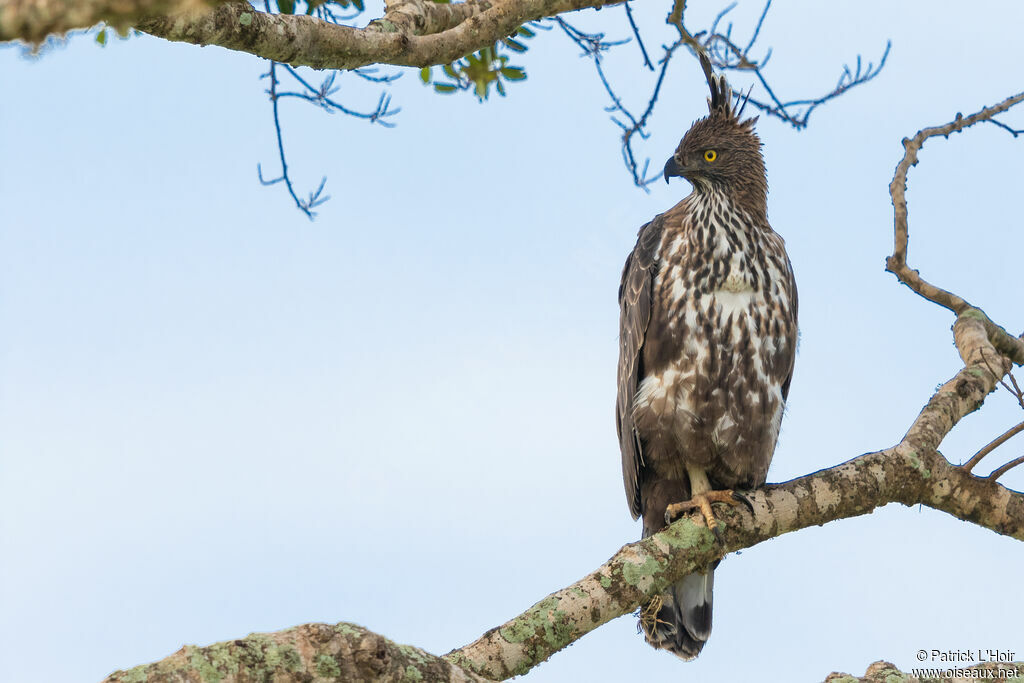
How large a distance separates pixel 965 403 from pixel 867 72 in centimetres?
169

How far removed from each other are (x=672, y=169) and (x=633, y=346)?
105cm

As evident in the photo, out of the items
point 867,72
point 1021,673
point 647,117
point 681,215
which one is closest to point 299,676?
point 1021,673

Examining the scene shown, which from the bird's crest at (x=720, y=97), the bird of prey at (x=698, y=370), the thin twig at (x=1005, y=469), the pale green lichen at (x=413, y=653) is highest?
the bird's crest at (x=720, y=97)

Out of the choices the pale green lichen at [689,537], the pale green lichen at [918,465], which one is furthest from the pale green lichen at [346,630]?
the pale green lichen at [918,465]

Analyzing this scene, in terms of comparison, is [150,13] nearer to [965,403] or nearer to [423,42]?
[423,42]

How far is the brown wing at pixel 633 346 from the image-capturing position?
15.5ft

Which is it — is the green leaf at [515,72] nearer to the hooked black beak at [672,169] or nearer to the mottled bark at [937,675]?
the hooked black beak at [672,169]

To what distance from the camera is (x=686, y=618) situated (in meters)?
4.63

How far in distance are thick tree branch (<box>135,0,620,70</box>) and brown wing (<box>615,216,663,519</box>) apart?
1222 millimetres

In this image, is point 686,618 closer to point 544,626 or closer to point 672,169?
point 544,626

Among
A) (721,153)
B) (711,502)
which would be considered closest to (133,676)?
(711,502)

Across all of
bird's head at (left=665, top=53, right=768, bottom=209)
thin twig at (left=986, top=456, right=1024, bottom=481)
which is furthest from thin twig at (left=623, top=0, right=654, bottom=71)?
thin twig at (left=986, top=456, right=1024, bottom=481)

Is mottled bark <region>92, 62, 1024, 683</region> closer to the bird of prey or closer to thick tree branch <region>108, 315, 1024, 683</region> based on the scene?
thick tree branch <region>108, 315, 1024, 683</region>

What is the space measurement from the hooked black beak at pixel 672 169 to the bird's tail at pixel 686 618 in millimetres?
2007
